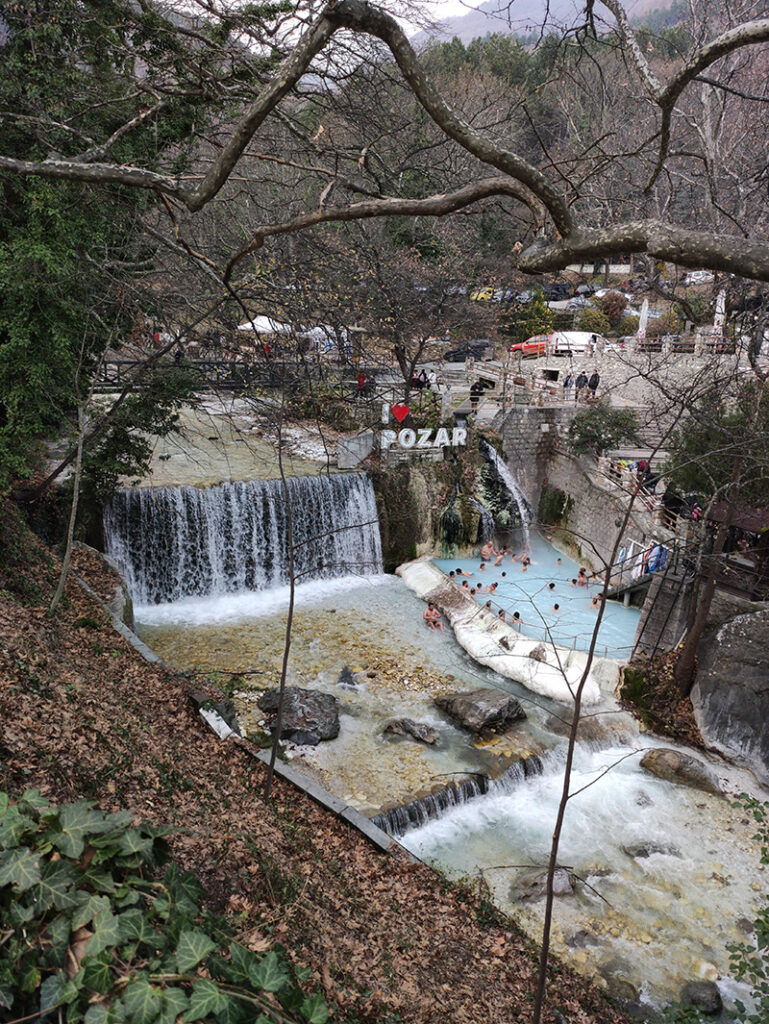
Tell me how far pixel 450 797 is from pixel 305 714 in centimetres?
260

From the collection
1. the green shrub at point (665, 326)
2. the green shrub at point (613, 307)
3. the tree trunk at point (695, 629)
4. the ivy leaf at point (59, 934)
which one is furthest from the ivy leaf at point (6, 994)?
the green shrub at point (613, 307)

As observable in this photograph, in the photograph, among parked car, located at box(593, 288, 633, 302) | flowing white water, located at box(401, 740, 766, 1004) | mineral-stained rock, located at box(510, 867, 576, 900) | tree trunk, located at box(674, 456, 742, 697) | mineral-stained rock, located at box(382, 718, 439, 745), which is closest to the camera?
flowing white water, located at box(401, 740, 766, 1004)

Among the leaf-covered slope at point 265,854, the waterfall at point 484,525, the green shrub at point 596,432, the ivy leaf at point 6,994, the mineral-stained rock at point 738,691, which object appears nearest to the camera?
the ivy leaf at point 6,994

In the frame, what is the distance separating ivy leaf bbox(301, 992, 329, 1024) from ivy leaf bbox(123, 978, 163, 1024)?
548 mm

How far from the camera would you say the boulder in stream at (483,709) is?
34.9ft

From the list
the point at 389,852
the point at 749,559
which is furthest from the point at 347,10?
the point at 749,559

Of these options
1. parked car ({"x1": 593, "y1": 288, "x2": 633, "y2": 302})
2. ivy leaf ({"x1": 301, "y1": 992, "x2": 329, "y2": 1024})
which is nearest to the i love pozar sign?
ivy leaf ({"x1": 301, "y1": 992, "x2": 329, "y2": 1024})

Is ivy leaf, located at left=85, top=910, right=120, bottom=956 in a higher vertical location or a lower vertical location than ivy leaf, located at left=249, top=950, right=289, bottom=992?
higher

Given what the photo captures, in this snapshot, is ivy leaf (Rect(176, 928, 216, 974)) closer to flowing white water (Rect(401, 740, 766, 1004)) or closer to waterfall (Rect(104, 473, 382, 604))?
flowing white water (Rect(401, 740, 766, 1004))

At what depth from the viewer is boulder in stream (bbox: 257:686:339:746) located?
9.98m

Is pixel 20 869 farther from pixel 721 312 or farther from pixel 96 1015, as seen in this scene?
pixel 721 312

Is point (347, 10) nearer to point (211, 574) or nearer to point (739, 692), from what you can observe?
point (739, 692)

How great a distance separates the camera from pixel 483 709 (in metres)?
10.7

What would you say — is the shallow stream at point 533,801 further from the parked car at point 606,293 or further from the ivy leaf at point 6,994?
the parked car at point 606,293
